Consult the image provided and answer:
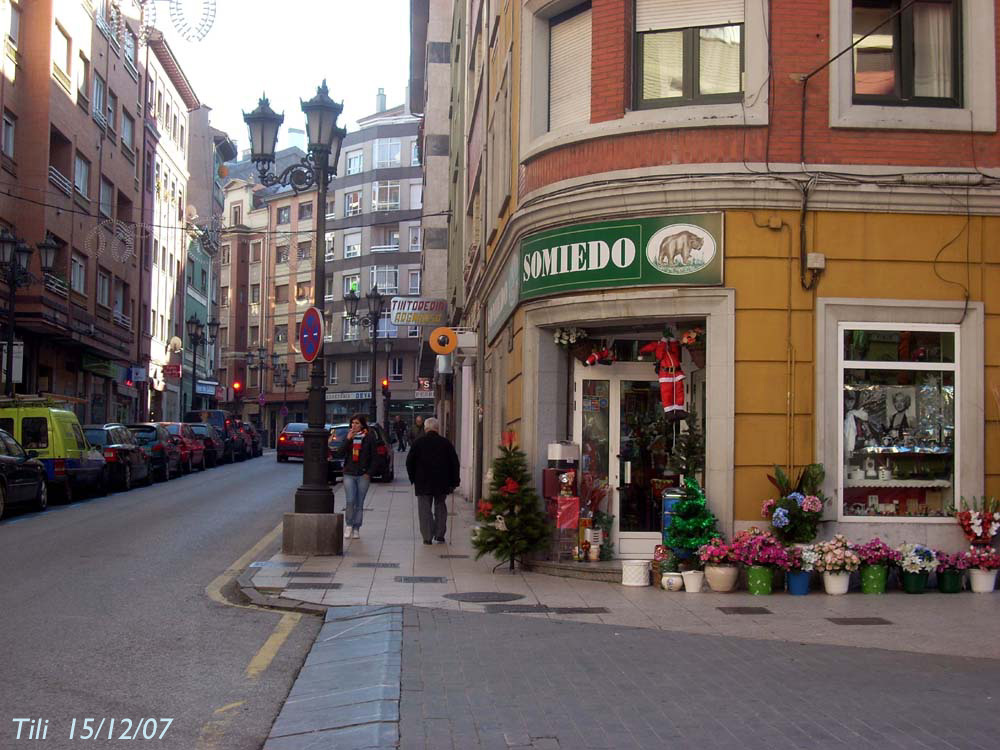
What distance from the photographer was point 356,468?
56.1 feet

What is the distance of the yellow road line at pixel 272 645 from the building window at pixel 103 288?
3733cm

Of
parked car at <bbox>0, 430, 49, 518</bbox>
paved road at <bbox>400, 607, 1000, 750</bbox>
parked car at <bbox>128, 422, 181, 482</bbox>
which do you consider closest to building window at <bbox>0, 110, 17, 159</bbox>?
parked car at <bbox>128, 422, 181, 482</bbox>

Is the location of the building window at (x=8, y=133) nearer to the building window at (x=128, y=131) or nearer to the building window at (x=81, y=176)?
the building window at (x=81, y=176)

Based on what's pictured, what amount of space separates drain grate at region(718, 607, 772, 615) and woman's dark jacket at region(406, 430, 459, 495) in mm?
6663

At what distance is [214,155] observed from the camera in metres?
71.8

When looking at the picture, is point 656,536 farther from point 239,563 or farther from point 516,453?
point 239,563

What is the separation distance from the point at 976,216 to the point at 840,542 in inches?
150

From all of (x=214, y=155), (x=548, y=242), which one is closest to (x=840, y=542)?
(x=548, y=242)

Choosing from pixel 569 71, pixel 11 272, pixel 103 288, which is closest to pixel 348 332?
pixel 103 288

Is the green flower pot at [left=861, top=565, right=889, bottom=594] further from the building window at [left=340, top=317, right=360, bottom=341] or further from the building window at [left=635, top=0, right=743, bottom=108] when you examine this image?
the building window at [left=340, top=317, right=360, bottom=341]

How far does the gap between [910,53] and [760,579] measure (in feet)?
19.4

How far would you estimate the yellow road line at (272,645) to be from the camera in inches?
309

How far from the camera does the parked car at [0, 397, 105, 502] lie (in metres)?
23.6

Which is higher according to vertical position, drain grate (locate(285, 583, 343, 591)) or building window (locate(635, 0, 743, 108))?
building window (locate(635, 0, 743, 108))
